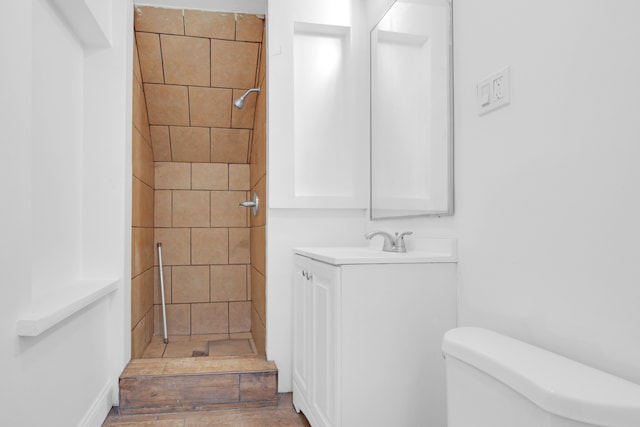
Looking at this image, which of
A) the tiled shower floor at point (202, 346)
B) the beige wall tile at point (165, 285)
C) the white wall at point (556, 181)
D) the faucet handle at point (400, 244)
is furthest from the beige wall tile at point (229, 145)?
the white wall at point (556, 181)

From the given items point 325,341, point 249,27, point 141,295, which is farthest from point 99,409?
point 249,27

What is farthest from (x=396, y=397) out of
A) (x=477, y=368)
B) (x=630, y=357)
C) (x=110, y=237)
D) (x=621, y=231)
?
A: (x=110, y=237)

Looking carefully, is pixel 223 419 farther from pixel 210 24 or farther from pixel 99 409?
pixel 210 24

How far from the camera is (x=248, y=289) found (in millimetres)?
3432

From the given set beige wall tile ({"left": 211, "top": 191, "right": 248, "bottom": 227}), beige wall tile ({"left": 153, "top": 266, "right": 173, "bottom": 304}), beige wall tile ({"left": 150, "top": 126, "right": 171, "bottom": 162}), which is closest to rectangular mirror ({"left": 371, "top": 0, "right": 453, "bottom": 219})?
beige wall tile ({"left": 211, "top": 191, "right": 248, "bottom": 227})

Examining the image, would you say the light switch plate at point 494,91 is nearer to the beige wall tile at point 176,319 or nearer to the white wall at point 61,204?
the white wall at point 61,204

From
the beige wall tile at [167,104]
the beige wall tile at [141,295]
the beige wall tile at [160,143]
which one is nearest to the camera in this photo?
the beige wall tile at [141,295]

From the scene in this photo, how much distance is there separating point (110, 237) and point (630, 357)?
6.68ft

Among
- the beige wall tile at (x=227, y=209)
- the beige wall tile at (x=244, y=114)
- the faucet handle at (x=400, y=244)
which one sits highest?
the beige wall tile at (x=244, y=114)

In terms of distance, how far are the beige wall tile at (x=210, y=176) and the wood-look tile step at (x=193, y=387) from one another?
143cm

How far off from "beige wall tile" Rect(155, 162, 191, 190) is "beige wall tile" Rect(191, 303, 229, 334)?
0.85 meters

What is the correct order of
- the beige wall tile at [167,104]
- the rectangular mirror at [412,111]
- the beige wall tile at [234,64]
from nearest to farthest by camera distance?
the rectangular mirror at [412,111] < the beige wall tile at [234,64] < the beige wall tile at [167,104]

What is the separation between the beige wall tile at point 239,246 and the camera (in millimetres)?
3418

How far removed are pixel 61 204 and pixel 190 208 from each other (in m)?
1.45
